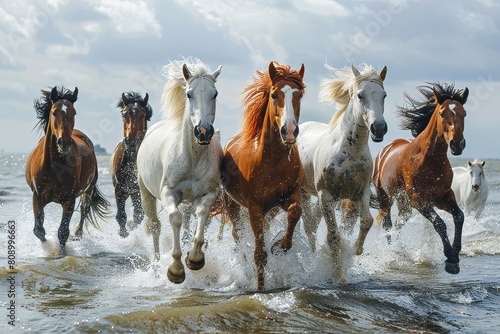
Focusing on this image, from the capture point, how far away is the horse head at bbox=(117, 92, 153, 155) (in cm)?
1066

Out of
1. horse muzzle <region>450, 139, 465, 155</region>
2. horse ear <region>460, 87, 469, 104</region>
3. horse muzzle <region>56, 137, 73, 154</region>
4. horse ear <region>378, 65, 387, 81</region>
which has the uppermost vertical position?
horse ear <region>378, 65, 387, 81</region>

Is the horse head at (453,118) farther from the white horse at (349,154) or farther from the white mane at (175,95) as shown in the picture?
the white mane at (175,95)

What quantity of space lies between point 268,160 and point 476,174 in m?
9.42

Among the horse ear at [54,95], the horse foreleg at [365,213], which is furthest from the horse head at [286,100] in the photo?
the horse ear at [54,95]

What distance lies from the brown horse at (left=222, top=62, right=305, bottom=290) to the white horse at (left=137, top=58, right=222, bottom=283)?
12.8 inches

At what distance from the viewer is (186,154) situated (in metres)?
6.96

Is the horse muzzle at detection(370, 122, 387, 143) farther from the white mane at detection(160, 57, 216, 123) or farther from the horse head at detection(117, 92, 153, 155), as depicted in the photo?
the horse head at detection(117, 92, 153, 155)

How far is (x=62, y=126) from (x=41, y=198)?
1.12 meters

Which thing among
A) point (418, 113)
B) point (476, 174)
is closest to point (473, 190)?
point (476, 174)

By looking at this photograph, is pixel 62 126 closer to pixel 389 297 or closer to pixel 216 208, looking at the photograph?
pixel 216 208

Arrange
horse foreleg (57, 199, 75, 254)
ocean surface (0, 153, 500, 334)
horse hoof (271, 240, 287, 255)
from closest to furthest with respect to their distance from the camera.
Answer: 1. ocean surface (0, 153, 500, 334)
2. horse hoof (271, 240, 287, 255)
3. horse foreleg (57, 199, 75, 254)

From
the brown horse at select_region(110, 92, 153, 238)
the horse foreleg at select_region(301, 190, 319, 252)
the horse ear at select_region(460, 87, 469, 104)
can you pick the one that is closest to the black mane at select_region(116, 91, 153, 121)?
the brown horse at select_region(110, 92, 153, 238)

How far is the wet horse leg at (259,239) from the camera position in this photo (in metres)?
6.91

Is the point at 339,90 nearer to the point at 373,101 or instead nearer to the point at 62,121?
the point at 373,101
